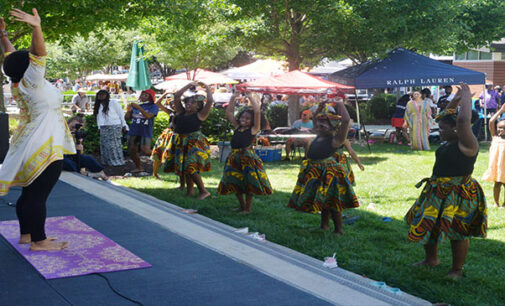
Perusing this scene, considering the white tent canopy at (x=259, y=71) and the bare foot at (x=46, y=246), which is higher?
the white tent canopy at (x=259, y=71)

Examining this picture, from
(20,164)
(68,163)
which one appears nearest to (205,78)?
(68,163)

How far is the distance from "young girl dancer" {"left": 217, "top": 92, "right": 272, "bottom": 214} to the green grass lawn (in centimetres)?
36

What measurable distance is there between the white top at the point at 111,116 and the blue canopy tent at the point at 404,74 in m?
6.58

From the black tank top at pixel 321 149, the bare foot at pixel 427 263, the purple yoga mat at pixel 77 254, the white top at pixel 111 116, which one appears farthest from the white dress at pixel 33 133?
the white top at pixel 111 116

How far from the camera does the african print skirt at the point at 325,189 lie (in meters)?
7.04

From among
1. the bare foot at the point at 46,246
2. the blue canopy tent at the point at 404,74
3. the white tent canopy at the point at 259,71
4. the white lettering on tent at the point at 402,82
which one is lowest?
the bare foot at the point at 46,246

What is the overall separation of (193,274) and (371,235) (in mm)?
2823

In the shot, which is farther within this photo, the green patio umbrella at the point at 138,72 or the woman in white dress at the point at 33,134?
the green patio umbrella at the point at 138,72

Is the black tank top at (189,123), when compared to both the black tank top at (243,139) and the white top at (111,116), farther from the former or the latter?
the white top at (111,116)

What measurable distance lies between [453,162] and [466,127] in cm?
36

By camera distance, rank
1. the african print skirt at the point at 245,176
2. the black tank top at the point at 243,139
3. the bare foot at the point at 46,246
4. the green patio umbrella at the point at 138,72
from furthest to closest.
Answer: the green patio umbrella at the point at 138,72 → the black tank top at the point at 243,139 → the african print skirt at the point at 245,176 → the bare foot at the point at 46,246

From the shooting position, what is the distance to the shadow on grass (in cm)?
542

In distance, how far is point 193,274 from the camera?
17.4ft

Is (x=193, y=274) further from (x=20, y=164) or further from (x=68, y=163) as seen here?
(x=68, y=163)
